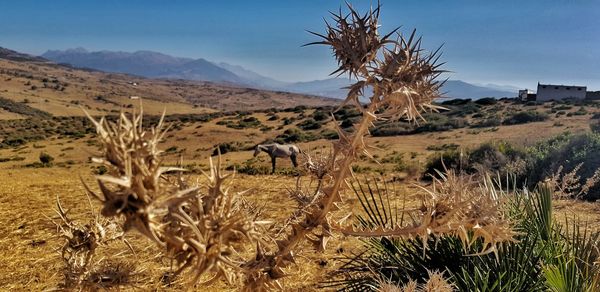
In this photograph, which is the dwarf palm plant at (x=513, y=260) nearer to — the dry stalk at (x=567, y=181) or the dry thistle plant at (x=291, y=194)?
the dry stalk at (x=567, y=181)

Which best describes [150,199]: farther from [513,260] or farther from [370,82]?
[513,260]

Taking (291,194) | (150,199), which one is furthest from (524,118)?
(150,199)

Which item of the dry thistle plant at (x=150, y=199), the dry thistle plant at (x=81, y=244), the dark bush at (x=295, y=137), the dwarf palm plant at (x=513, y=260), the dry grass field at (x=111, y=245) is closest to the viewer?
the dry thistle plant at (x=150, y=199)

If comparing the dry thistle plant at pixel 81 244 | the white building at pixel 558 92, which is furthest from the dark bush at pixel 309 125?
the dry thistle plant at pixel 81 244

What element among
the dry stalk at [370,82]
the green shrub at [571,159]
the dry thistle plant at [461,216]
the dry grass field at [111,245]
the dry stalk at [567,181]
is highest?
the dry stalk at [370,82]

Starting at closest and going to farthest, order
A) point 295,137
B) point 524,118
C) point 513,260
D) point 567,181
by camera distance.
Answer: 1. point 513,260
2. point 567,181
3. point 524,118
4. point 295,137

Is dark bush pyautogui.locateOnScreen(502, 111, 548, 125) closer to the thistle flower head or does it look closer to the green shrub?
the green shrub

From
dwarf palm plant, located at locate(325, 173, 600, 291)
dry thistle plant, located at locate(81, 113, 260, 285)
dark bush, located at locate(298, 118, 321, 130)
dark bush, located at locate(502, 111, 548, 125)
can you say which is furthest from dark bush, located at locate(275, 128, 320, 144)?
dry thistle plant, located at locate(81, 113, 260, 285)

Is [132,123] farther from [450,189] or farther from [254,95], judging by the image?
[254,95]

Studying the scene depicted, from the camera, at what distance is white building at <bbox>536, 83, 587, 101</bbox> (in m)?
50.5

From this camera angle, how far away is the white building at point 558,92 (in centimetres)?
5050

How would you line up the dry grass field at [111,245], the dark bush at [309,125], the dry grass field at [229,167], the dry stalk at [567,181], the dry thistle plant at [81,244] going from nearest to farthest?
the dry thistle plant at [81,244], the dry grass field at [229,167], the dry stalk at [567,181], the dry grass field at [111,245], the dark bush at [309,125]

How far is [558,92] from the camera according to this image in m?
51.1

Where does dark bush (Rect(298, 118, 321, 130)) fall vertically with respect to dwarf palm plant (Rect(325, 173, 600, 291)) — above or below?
below
